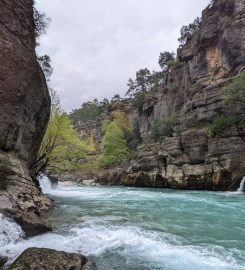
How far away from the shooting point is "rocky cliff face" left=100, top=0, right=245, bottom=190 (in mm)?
33594

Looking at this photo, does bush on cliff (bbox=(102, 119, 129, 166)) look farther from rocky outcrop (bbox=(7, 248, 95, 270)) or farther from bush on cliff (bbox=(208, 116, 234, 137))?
rocky outcrop (bbox=(7, 248, 95, 270))

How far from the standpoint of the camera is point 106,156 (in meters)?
61.9

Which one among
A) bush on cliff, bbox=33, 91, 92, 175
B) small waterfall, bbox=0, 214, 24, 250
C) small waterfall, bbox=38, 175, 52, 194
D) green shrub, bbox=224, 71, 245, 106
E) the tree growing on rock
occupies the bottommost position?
small waterfall, bbox=0, 214, 24, 250

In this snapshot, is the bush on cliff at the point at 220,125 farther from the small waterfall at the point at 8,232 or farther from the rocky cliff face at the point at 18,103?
the small waterfall at the point at 8,232

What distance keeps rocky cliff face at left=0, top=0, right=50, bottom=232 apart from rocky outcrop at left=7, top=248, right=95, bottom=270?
16.5 ft

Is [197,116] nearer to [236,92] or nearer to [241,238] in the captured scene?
[236,92]

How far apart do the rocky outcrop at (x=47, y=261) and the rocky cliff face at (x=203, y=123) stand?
87.7 ft

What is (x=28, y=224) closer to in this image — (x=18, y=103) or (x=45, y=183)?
(x=18, y=103)

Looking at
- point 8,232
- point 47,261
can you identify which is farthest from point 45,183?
point 47,261

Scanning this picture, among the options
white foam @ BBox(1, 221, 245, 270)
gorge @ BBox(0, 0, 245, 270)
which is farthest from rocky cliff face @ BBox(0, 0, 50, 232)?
white foam @ BBox(1, 221, 245, 270)

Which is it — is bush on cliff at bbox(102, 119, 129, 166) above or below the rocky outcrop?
above

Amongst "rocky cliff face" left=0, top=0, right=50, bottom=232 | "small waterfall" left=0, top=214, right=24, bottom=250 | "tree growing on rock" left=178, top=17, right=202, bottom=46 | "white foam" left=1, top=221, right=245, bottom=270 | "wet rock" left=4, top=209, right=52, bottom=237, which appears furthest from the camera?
"tree growing on rock" left=178, top=17, right=202, bottom=46

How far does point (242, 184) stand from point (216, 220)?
1721 cm

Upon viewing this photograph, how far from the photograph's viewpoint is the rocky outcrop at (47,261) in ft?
23.1
